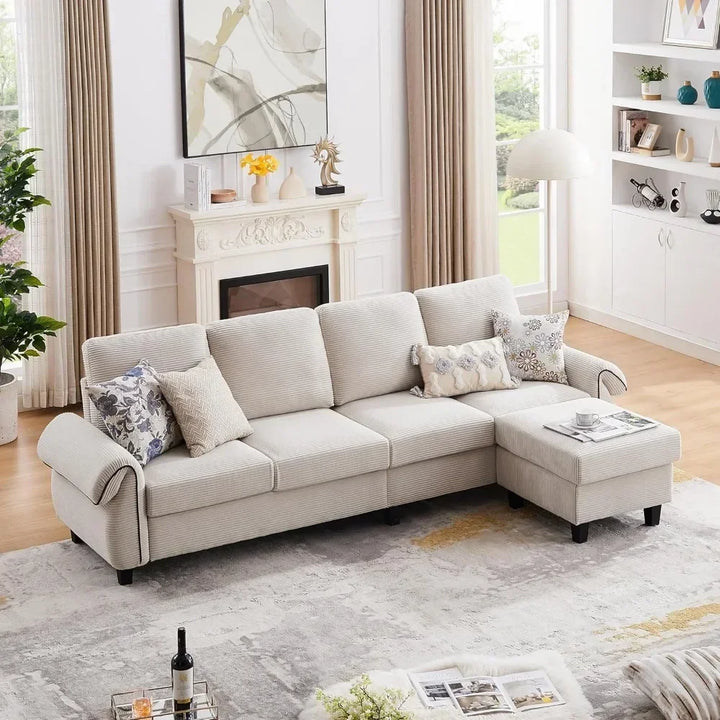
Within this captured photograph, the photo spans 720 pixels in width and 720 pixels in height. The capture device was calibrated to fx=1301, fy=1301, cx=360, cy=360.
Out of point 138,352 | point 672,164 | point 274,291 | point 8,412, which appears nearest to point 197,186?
point 274,291

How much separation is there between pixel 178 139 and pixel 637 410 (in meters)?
3.11

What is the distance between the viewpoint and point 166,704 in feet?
14.1

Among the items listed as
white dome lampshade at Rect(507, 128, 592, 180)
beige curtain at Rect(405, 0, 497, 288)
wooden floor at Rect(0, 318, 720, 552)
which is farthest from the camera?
beige curtain at Rect(405, 0, 497, 288)

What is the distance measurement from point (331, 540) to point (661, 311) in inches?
148

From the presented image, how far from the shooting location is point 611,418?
5.95 m

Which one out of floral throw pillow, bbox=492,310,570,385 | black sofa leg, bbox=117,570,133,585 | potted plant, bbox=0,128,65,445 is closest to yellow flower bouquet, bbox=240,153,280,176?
potted plant, bbox=0,128,65,445

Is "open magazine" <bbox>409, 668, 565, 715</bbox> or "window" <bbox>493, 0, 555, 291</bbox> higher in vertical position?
"window" <bbox>493, 0, 555, 291</bbox>

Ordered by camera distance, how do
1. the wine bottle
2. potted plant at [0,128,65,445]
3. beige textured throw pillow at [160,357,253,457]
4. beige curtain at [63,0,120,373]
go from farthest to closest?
beige curtain at [63,0,120,373] → potted plant at [0,128,65,445] → beige textured throw pillow at [160,357,253,457] → the wine bottle

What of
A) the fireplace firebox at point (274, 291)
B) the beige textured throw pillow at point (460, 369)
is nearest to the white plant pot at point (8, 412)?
the fireplace firebox at point (274, 291)

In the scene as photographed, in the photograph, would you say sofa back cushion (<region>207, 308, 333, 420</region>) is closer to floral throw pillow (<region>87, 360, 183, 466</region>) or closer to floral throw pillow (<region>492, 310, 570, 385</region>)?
floral throw pillow (<region>87, 360, 183, 466</region>)

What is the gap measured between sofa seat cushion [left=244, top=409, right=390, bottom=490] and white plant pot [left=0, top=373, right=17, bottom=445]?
1.85 m

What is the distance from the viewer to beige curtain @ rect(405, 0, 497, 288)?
27.1 ft

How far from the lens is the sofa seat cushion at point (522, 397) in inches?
244

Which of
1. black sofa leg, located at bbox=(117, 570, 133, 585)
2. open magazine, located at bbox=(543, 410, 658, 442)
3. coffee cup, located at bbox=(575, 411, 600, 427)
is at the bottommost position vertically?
black sofa leg, located at bbox=(117, 570, 133, 585)
